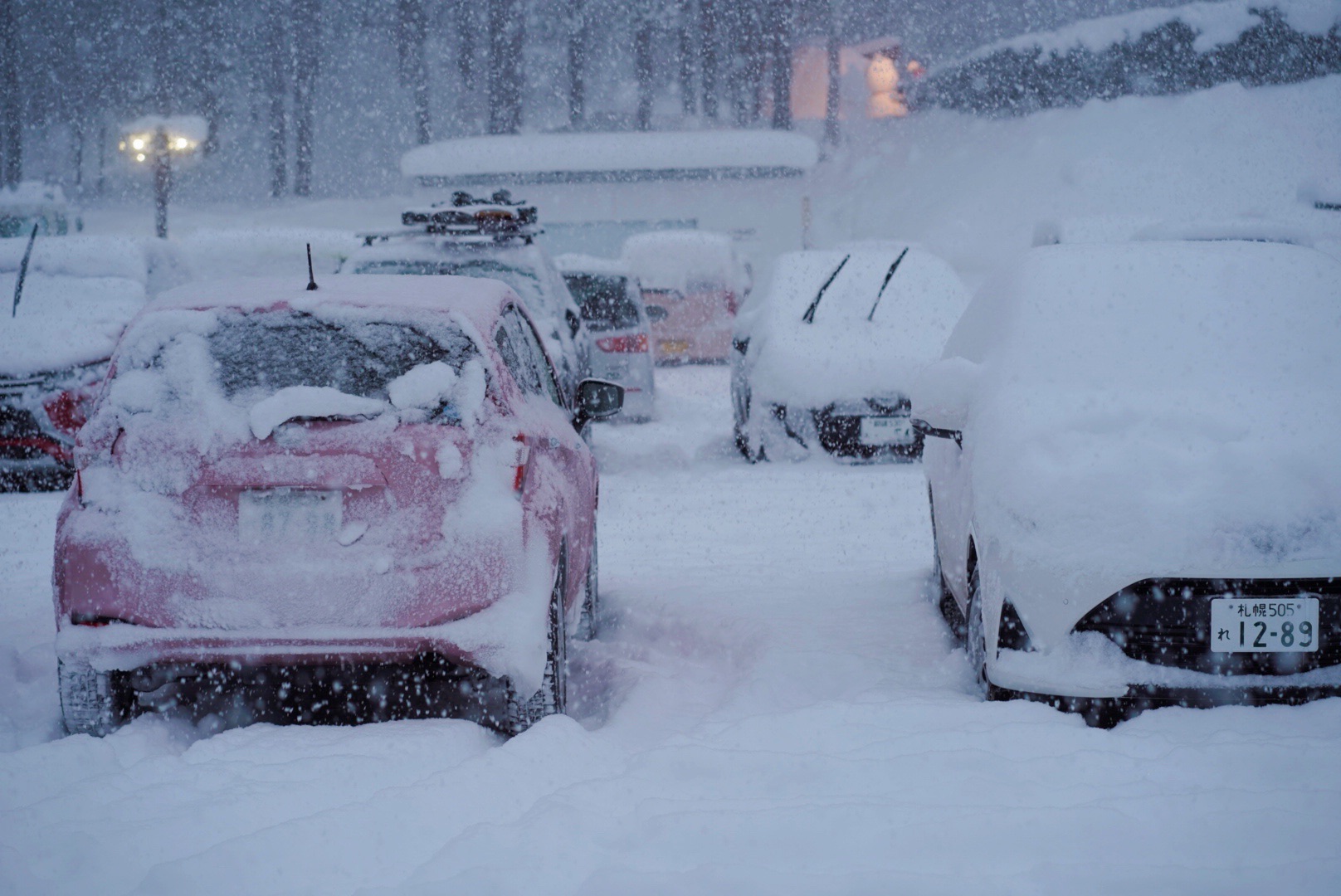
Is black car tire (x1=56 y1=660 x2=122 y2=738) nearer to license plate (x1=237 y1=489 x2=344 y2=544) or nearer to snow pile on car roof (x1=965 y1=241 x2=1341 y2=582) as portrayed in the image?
license plate (x1=237 y1=489 x2=344 y2=544)

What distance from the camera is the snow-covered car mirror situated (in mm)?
4629

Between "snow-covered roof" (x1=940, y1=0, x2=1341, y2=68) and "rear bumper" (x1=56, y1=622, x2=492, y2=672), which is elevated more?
"snow-covered roof" (x1=940, y1=0, x2=1341, y2=68)

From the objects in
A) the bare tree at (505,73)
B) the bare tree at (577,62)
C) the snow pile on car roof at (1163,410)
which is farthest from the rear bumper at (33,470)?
the bare tree at (505,73)

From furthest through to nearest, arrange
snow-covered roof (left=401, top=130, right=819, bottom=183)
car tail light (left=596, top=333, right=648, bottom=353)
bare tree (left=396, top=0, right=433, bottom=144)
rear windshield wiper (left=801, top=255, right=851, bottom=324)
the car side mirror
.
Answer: bare tree (left=396, top=0, right=433, bottom=144)
snow-covered roof (left=401, top=130, right=819, bottom=183)
car tail light (left=596, top=333, right=648, bottom=353)
rear windshield wiper (left=801, top=255, right=851, bottom=324)
the car side mirror

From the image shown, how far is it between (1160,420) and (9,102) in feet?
163

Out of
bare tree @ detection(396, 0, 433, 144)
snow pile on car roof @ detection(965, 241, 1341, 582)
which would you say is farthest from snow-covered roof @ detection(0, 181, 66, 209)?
snow pile on car roof @ detection(965, 241, 1341, 582)

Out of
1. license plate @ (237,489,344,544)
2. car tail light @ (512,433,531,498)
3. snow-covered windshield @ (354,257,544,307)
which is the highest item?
snow-covered windshield @ (354,257,544,307)

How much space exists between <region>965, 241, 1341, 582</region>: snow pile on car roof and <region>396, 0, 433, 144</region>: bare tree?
38.9m

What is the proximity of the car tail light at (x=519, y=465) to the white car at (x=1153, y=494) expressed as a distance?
1557 millimetres

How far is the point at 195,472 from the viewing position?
11.6 feet

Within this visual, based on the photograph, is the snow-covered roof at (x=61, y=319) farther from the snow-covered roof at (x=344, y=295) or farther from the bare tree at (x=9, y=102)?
the bare tree at (x=9, y=102)

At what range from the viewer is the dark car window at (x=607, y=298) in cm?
1223

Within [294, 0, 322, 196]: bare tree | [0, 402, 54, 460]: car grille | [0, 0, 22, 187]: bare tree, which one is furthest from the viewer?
[0, 0, 22, 187]: bare tree

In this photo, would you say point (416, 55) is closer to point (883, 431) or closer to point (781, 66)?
point (781, 66)
